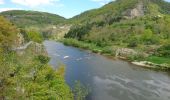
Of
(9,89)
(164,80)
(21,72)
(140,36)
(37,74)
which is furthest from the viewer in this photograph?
(140,36)

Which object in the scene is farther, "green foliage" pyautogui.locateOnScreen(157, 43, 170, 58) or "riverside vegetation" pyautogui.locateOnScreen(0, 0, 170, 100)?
"green foliage" pyautogui.locateOnScreen(157, 43, 170, 58)

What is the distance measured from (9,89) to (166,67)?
104957 mm

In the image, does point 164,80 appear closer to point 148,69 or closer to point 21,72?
point 148,69

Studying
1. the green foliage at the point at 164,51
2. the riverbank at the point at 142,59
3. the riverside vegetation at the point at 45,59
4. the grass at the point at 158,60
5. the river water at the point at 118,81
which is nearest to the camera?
the riverside vegetation at the point at 45,59

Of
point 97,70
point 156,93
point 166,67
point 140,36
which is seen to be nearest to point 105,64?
point 97,70

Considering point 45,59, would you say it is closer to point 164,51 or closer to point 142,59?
point 142,59

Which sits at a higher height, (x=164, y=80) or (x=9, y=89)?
(x=9, y=89)

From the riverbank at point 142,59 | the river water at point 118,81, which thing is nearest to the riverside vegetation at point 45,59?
the riverbank at point 142,59

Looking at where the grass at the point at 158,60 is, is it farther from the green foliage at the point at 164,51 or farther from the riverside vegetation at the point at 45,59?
the green foliage at the point at 164,51

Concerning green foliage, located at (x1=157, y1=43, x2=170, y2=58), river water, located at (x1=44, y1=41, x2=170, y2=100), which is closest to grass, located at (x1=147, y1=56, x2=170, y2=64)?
green foliage, located at (x1=157, y1=43, x2=170, y2=58)

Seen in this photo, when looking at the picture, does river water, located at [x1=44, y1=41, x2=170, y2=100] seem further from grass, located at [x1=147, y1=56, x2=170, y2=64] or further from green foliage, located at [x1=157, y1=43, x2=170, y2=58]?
green foliage, located at [x1=157, y1=43, x2=170, y2=58]

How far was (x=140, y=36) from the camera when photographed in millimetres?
186500

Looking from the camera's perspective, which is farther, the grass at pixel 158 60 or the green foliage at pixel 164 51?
the green foliage at pixel 164 51

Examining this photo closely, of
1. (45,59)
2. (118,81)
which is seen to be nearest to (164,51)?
(118,81)
